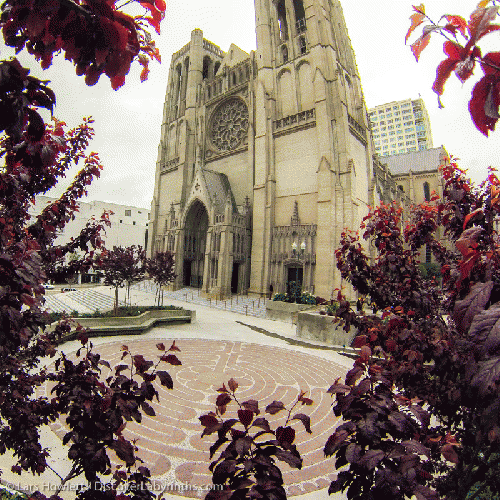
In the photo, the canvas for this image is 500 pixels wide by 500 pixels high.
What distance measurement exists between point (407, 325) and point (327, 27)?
28.9m

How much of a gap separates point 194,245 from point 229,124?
13.5 m

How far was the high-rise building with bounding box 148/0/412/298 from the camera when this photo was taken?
2267 cm

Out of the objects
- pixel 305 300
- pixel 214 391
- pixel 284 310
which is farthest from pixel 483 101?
pixel 305 300

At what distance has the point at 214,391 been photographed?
6496 millimetres

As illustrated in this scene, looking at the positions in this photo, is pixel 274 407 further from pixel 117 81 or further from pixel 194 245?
pixel 194 245

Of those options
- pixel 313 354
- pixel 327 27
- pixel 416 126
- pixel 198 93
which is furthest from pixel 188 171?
pixel 416 126

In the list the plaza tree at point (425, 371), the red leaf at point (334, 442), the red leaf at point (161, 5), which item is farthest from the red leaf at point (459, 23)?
the red leaf at point (334, 442)

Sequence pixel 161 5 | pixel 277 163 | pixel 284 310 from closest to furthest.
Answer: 1. pixel 161 5
2. pixel 284 310
3. pixel 277 163

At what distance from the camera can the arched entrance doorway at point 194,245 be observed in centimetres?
3136

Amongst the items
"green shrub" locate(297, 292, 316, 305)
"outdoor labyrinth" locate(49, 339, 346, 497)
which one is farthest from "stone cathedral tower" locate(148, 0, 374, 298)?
"outdoor labyrinth" locate(49, 339, 346, 497)

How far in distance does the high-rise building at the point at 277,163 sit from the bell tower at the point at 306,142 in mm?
86

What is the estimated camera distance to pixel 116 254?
1561 centimetres

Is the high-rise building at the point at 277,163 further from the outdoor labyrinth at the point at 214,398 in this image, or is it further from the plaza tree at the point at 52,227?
the plaza tree at the point at 52,227

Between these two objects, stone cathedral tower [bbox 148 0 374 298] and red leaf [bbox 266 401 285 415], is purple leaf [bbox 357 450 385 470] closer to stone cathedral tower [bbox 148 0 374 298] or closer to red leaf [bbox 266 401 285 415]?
red leaf [bbox 266 401 285 415]
